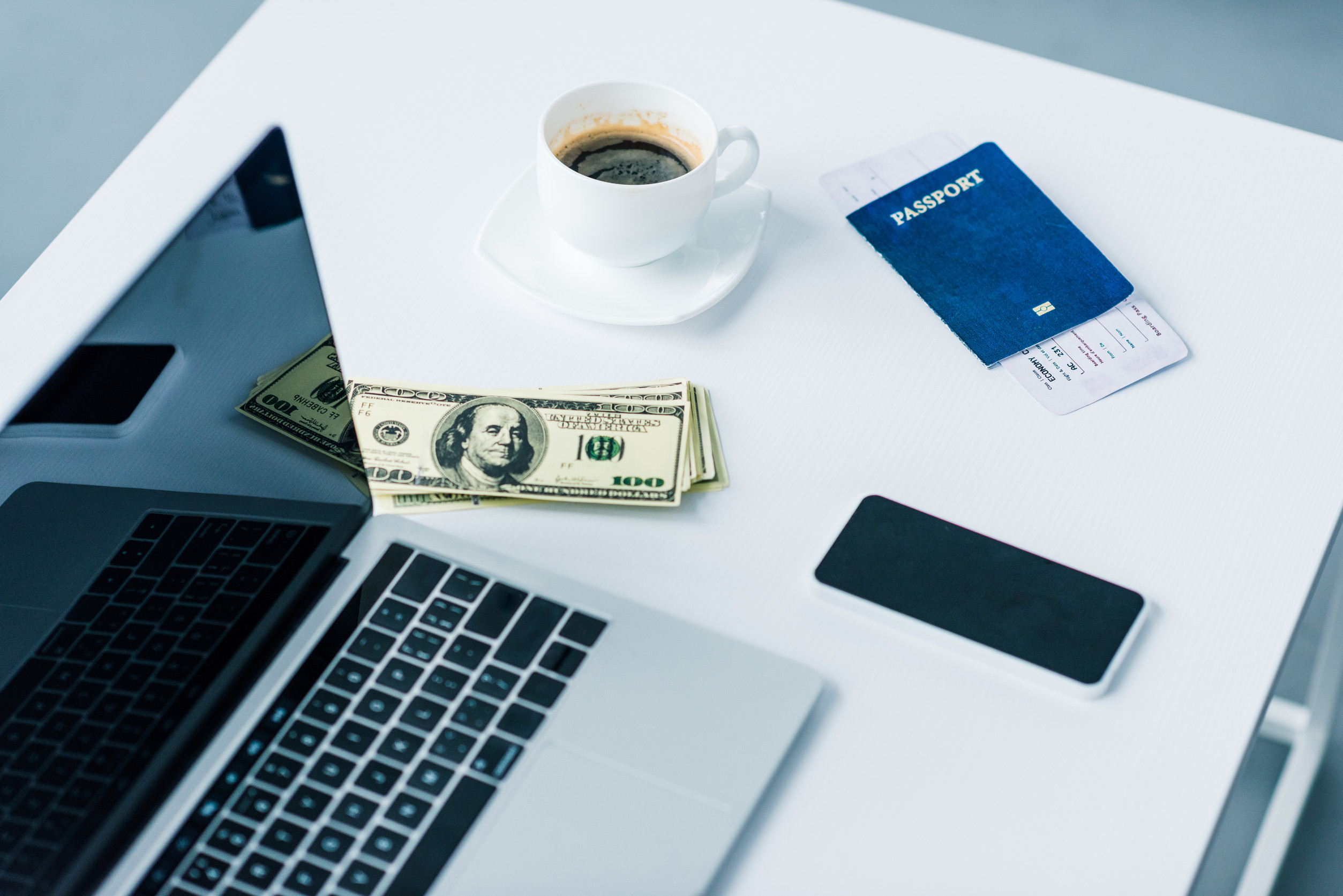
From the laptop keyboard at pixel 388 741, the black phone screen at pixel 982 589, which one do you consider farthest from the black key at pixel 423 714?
the black phone screen at pixel 982 589


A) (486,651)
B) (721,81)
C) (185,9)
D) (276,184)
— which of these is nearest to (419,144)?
(276,184)

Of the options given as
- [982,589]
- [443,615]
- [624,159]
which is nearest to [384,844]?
[443,615]

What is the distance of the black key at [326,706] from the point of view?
54 cm

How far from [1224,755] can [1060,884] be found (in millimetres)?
115

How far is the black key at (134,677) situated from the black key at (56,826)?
0.06m

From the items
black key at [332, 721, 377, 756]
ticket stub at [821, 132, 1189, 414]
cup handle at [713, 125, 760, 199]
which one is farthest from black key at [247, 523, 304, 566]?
ticket stub at [821, 132, 1189, 414]

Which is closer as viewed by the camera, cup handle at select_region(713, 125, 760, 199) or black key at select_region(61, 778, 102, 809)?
black key at select_region(61, 778, 102, 809)

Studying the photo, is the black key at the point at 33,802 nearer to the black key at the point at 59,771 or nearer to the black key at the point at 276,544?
the black key at the point at 59,771

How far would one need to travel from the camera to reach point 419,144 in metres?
0.79

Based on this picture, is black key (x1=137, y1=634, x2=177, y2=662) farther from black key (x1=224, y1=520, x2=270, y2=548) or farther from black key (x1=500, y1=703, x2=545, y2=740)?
black key (x1=500, y1=703, x2=545, y2=740)

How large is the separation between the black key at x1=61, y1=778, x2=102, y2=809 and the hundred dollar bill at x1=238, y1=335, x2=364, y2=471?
21cm

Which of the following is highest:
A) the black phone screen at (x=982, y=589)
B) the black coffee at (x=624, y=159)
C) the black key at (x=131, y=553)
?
the black coffee at (x=624, y=159)

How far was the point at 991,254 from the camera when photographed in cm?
→ 73

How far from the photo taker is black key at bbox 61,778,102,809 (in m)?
0.50
